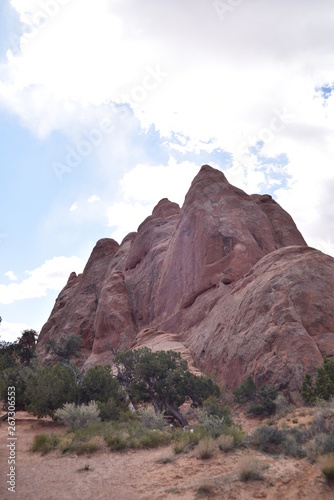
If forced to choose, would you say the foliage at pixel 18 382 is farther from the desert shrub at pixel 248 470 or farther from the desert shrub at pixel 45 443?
the desert shrub at pixel 248 470

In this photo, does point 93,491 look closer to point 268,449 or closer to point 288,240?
point 268,449

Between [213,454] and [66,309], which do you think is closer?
[213,454]

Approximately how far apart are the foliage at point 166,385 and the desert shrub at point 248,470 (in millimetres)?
10406

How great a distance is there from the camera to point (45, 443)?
42.3ft

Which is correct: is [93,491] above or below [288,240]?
below

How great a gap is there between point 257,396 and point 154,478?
10615 millimetres

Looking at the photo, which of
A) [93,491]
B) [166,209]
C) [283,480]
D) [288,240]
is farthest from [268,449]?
[166,209]

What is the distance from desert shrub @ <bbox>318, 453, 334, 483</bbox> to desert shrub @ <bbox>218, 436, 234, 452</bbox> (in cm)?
324

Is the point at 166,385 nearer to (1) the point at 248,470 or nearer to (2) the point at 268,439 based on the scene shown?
(2) the point at 268,439

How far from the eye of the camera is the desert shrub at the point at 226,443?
10328 mm

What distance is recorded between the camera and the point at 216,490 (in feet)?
25.2

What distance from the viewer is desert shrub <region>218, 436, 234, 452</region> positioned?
10328mm

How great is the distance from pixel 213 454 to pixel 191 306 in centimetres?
2592

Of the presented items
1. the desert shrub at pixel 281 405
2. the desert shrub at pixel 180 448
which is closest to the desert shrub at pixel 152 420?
the desert shrub at pixel 180 448
